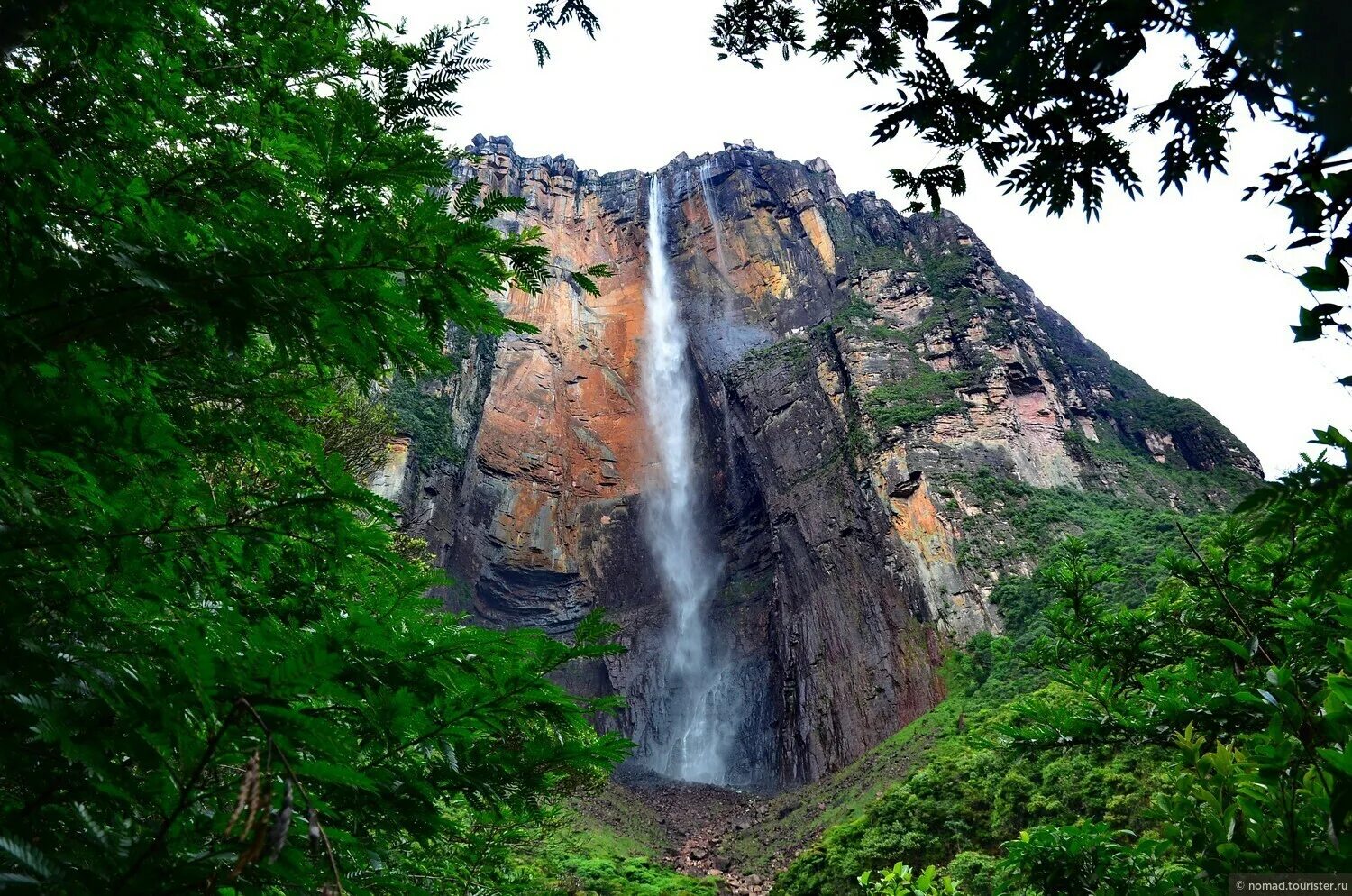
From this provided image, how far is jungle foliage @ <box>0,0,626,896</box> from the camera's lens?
121 cm

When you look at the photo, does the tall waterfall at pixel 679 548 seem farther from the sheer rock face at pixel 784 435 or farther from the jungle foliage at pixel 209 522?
the jungle foliage at pixel 209 522

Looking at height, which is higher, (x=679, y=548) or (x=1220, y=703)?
(x=679, y=548)

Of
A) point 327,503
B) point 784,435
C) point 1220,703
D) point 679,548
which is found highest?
point 784,435

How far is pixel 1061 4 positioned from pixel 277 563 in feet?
8.61

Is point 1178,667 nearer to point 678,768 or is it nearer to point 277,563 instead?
point 277,563

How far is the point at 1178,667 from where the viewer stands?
3094 mm

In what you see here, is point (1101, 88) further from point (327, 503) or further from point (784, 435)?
point (784, 435)

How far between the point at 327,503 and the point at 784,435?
27.6 meters

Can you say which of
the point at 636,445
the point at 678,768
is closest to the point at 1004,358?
the point at 636,445

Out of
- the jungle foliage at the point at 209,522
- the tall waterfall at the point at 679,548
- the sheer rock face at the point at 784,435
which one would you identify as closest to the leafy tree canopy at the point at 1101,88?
the jungle foliage at the point at 209,522

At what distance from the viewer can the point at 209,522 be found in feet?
7.10

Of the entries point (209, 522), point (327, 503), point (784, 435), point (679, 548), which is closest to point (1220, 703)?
point (327, 503)

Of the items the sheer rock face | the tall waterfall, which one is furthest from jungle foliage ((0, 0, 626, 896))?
the tall waterfall

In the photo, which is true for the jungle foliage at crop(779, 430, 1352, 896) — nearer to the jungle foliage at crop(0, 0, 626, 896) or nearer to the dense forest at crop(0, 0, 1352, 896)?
the dense forest at crop(0, 0, 1352, 896)
